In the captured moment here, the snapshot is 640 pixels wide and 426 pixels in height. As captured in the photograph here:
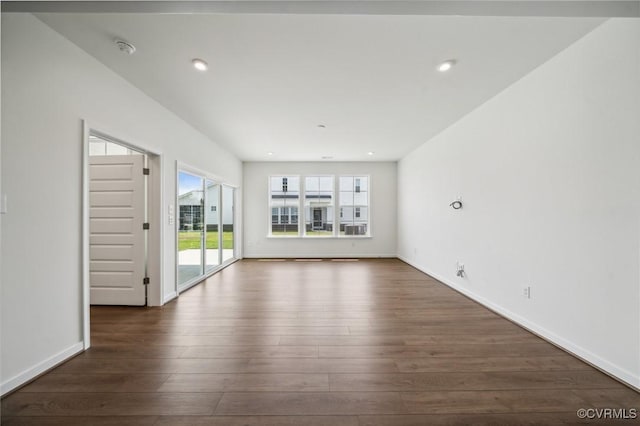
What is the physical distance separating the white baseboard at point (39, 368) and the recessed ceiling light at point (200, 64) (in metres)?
2.72

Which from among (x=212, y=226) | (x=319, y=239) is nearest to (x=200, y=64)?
(x=212, y=226)

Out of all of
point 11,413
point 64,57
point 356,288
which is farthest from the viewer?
point 356,288

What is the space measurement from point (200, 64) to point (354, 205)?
530 cm

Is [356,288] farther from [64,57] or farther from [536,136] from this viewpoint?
[64,57]

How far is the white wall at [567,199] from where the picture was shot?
71.5 inches

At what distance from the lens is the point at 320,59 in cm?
234

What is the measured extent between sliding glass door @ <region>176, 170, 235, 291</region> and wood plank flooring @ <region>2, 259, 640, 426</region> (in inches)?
44.3

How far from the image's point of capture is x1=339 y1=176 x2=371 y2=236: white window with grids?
279 inches

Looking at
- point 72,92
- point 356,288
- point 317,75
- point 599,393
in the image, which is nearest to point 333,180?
point 356,288

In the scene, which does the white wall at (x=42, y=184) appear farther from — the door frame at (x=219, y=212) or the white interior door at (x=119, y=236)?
the door frame at (x=219, y=212)

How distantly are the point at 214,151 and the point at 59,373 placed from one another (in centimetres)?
397

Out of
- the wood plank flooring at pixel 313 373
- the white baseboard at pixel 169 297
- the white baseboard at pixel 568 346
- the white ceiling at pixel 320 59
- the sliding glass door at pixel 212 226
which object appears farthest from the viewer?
the sliding glass door at pixel 212 226

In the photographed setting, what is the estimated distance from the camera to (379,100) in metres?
3.19

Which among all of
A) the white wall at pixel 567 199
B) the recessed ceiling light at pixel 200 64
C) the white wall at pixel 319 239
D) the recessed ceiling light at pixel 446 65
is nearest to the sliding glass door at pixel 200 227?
the white wall at pixel 319 239
